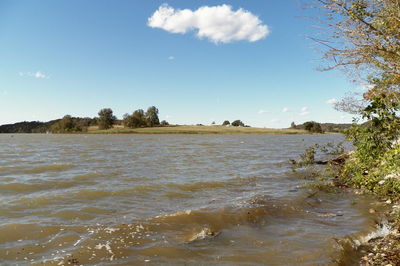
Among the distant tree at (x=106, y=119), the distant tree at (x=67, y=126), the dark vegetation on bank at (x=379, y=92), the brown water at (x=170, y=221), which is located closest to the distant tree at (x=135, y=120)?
the distant tree at (x=106, y=119)

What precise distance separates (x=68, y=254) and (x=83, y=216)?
2850mm

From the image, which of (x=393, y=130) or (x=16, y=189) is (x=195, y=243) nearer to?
(x=393, y=130)

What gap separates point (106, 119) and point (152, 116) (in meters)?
26.1

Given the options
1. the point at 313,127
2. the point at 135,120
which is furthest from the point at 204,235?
the point at 313,127

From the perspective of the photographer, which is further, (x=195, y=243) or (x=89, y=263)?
(x=195, y=243)

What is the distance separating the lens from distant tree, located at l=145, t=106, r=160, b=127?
160m

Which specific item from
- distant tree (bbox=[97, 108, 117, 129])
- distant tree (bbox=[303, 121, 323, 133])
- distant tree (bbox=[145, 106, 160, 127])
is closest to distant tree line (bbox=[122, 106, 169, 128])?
distant tree (bbox=[145, 106, 160, 127])

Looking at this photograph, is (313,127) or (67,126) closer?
(67,126)

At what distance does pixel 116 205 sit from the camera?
9.98m

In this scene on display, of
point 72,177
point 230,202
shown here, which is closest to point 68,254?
point 230,202

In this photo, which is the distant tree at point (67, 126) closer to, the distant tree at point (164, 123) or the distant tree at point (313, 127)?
the distant tree at point (164, 123)

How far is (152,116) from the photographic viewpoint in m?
164

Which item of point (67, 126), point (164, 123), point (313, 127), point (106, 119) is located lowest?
point (313, 127)

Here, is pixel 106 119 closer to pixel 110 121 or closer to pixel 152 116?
pixel 110 121
